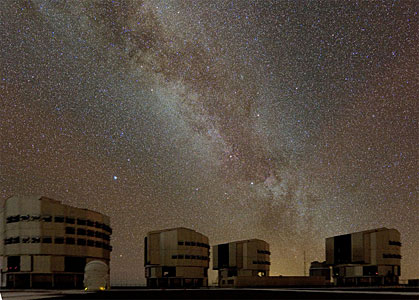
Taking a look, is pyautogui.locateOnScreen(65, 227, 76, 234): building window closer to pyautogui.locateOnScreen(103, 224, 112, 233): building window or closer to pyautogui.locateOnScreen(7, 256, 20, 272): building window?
pyautogui.locateOnScreen(7, 256, 20, 272): building window

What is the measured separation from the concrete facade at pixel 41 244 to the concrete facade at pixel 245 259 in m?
50.2

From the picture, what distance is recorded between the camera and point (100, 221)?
4001 inches

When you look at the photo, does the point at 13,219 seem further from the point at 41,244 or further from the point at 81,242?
the point at 81,242

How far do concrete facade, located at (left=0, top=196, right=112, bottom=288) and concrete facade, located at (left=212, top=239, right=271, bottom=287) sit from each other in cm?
5016

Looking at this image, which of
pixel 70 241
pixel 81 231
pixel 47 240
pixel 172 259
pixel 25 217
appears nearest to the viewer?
pixel 47 240

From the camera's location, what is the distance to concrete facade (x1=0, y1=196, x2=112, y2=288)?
288 feet

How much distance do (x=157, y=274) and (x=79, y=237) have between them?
25.0 meters

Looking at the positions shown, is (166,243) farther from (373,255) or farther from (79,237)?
(373,255)

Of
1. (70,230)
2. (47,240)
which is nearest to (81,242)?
(70,230)

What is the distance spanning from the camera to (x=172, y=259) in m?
111

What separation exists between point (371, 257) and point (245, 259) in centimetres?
3216

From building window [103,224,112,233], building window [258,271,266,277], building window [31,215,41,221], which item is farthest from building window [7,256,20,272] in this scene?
building window [258,271,266,277]

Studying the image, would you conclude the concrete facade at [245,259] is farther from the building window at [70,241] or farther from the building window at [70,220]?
the building window at [70,220]

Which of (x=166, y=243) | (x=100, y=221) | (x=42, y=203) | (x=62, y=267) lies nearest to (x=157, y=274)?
(x=166, y=243)
